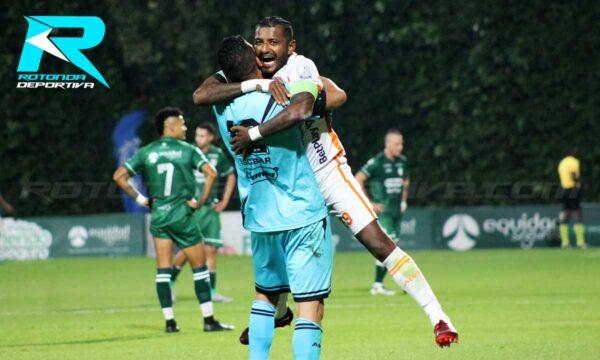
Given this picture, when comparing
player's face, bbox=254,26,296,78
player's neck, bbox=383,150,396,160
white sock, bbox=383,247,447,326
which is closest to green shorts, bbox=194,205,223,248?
player's neck, bbox=383,150,396,160

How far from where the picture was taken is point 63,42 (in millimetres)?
22547

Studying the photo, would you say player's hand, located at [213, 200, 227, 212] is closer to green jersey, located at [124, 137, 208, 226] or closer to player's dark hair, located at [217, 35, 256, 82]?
→ green jersey, located at [124, 137, 208, 226]

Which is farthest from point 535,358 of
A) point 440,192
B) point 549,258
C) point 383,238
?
point 440,192

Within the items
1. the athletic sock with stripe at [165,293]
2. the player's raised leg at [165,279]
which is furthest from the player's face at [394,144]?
the athletic sock with stripe at [165,293]

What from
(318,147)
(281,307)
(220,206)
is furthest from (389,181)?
(318,147)

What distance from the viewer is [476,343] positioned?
10992mm

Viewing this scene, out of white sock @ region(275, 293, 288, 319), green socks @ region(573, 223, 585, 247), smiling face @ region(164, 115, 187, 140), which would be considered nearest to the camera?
white sock @ region(275, 293, 288, 319)

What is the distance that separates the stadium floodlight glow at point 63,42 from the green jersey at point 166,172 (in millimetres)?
7874

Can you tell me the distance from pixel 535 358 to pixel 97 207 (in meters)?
23.6

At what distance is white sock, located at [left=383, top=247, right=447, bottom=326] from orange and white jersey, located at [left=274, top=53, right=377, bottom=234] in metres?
0.33

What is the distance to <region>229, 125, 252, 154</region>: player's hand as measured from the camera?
7258mm

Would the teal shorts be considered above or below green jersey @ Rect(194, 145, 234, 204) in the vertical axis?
below

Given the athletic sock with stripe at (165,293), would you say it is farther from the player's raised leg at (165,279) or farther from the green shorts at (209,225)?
the green shorts at (209,225)

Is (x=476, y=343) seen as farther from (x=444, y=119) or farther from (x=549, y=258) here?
(x=444, y=119)
